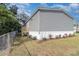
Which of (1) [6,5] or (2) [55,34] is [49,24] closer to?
(2) [55,34]

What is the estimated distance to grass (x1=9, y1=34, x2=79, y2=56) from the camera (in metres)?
1.89

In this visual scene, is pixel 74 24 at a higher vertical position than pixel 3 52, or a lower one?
higher

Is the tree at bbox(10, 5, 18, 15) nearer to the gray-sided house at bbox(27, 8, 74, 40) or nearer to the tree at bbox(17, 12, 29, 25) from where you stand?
the tree at bbox(17, 12, 29, 25)

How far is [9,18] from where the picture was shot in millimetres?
1974

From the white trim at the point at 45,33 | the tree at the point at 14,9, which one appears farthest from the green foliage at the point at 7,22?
the white trim at the point at 45,33

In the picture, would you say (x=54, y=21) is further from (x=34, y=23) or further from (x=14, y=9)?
(x=14, y=9)

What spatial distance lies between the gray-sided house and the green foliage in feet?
0.42

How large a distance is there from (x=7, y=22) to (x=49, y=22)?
1.26 feet

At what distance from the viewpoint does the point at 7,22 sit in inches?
77.4

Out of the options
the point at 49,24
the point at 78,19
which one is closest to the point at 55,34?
the point at 49,24

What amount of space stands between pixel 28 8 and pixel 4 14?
228mm

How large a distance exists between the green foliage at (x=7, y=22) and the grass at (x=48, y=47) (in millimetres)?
127

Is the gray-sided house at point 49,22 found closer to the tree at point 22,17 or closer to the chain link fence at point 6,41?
the tree at point 22,17

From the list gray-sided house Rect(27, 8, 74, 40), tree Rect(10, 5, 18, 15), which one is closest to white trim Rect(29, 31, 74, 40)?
gray-sided house Rect(27, 8, 74, 40)
